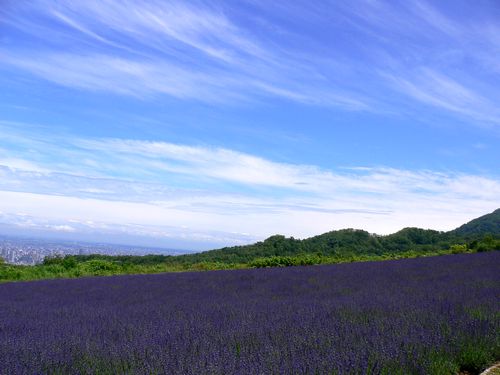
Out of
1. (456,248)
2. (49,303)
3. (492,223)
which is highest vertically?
(492,223)

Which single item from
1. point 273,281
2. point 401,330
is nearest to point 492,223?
point 273,281

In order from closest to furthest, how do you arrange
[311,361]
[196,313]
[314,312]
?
[311,361] < [314,312] < [196,313]

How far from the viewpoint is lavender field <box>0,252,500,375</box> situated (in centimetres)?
294

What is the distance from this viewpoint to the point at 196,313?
5.20 m

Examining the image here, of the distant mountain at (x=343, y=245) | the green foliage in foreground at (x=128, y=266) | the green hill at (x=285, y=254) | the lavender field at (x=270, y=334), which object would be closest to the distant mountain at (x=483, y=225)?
the distant mountain at (x=343, y=245)

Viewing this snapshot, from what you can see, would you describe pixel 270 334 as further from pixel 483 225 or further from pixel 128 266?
pixel 483 225

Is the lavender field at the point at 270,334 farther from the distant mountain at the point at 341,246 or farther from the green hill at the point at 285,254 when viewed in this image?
the distant mountain at the point at 341,246

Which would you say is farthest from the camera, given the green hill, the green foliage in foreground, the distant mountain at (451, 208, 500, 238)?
the distant mountain at (451, 208, 500, 238)

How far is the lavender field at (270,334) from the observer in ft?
9.63

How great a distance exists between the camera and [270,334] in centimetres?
378

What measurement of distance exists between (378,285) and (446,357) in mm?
4398

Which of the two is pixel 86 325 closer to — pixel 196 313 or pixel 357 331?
pixel 196 313

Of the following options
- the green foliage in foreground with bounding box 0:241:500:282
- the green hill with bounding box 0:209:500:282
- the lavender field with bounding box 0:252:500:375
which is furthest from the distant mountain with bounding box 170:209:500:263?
the lavender field with bounding box 0:252:500:375

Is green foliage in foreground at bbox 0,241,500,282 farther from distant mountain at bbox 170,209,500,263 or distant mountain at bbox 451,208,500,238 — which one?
distant mountain at bbox 451,208,500,238
